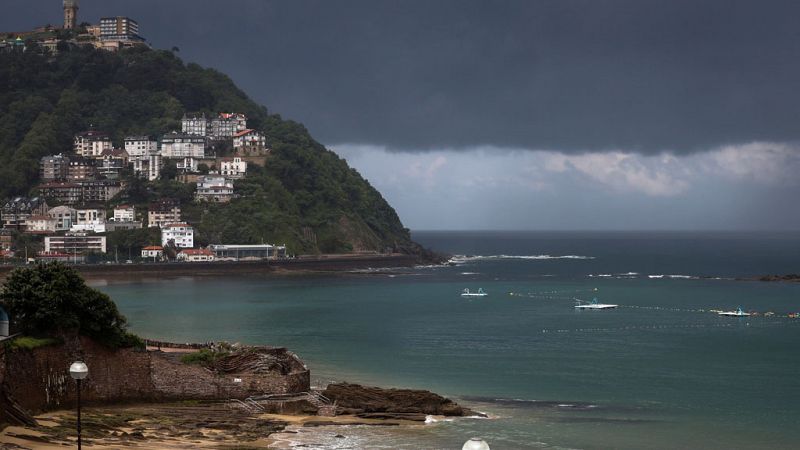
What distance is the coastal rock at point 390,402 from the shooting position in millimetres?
41406

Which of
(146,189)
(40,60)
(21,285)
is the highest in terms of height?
(40,60)

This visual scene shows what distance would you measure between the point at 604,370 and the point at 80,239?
10487 centimetres

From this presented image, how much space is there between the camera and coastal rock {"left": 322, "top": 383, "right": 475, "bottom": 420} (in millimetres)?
41406

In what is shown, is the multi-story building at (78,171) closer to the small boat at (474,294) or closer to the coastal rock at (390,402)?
the small boat at (474,294)

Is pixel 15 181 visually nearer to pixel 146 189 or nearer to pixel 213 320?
pixel 146 189

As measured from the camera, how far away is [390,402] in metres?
41.8

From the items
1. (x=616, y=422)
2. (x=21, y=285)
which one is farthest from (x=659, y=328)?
(x=21, y=285)

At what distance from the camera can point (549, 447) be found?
3716 cm

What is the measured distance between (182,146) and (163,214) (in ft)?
68.8

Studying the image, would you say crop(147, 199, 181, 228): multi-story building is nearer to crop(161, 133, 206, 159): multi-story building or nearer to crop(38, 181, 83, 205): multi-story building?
crop(38, 181, 83, 205): multi-story building

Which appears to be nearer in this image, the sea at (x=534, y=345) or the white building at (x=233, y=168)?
the sea at (x=534, y=345)

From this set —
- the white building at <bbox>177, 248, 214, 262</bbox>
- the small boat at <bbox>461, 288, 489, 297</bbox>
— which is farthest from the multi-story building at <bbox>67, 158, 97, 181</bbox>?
the small boat at <bbox>461, 288, 489, 297</bbox>

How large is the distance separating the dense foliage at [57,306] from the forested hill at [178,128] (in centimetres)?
11052

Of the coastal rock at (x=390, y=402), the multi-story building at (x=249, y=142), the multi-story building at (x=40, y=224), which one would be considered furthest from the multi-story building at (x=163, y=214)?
the coastal rock at (x=390, y=402)
